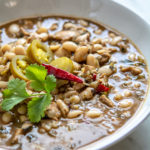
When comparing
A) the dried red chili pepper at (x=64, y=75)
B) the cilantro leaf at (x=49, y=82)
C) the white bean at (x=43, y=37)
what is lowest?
the cilantro leaf at (x=49, y=82)

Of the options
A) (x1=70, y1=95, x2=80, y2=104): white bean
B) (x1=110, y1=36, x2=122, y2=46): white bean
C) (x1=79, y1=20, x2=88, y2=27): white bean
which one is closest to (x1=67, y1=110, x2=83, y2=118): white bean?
(x1=70, y1=95, x2=80, y2=104): white bean

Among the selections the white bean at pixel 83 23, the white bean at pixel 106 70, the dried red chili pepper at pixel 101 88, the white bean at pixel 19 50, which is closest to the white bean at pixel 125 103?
the dried red chili pepper at pixel 101 88

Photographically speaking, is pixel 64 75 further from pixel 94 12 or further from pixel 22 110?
pixel 94 12

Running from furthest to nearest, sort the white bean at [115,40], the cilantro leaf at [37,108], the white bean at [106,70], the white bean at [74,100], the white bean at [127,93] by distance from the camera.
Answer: the white bean at [115,40], the white bean at [106,70], the white bean at [127,93], the white bean at [74,100], the cilantro leaf at [37,108]

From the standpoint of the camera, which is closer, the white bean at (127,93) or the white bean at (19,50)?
the white bean at (127,93)

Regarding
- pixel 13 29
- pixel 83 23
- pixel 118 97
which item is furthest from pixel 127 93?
pixel 13 29

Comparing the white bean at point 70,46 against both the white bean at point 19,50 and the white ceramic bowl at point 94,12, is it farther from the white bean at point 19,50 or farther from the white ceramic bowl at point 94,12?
the white ceramic bowl at point 94,12
